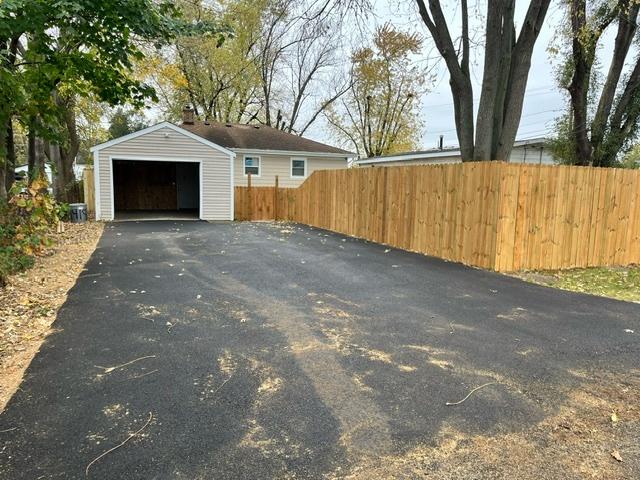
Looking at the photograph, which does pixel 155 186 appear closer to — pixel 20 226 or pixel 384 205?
pixel 384 205

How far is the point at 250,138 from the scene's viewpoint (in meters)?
20.9

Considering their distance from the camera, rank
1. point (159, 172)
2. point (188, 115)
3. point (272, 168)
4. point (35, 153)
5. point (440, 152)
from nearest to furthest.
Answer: point (35, 153) < point (440, 152) < point (272, 168) < point (188, 115) < point (159, 172)

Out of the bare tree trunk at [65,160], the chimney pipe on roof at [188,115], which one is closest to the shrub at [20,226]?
the bare tree trunk at [65,160]

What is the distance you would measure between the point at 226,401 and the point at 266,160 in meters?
17.8

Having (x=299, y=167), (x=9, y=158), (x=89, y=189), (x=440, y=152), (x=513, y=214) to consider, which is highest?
(x=440, y=152)

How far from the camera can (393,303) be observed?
5.62 metres

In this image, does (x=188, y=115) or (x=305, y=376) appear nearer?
(x=305, y=376)

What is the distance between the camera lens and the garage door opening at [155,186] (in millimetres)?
20797

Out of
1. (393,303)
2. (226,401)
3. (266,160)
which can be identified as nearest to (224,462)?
(226,401)

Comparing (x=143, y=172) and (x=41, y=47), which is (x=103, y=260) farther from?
(x=143, y=172)

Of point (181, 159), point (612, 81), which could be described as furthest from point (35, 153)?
point (612, 81)

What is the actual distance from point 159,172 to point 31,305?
56.4ft

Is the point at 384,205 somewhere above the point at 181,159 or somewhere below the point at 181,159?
below

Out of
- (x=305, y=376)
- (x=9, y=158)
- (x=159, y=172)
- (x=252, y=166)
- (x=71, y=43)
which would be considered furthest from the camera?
(x=159, y=172)
